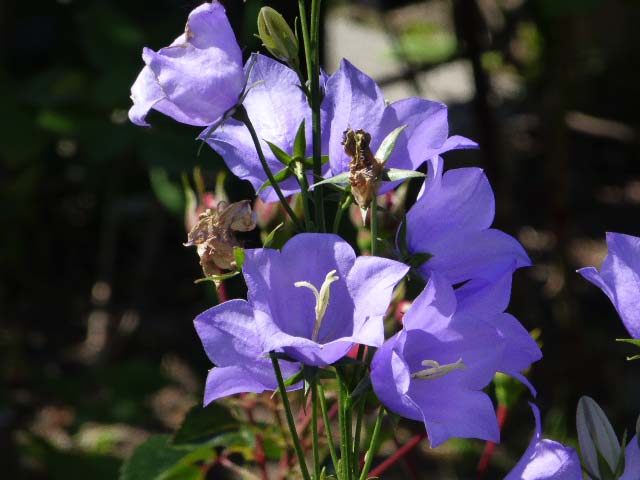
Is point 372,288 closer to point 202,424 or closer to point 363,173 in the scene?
point 363,173

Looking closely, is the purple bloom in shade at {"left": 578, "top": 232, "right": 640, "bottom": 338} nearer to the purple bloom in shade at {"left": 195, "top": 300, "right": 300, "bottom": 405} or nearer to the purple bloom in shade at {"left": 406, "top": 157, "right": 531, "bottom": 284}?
the purple bloom in shade at {"left": 406, "top": 157, "right": 531, "bottom": 284}

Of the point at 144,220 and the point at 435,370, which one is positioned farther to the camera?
the point at 144,220

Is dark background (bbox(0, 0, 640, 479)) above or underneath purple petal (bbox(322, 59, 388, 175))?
underneath

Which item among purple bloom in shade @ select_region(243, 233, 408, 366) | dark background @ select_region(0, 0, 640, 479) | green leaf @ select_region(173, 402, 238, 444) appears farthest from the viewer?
dark background @ select_region(0, 0, 640, 479)

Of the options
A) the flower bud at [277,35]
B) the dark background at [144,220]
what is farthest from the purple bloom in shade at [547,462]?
the dark background at [144,220]

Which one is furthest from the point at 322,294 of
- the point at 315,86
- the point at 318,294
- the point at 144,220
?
the point at 144,220

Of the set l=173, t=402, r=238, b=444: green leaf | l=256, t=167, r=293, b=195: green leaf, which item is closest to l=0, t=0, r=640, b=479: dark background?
l=173, t=402, r=238, b=444: green leaf

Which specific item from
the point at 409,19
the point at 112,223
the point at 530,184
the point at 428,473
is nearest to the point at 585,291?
the point at 530,184
